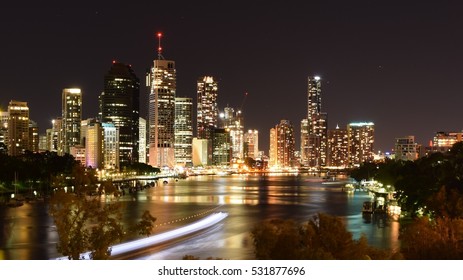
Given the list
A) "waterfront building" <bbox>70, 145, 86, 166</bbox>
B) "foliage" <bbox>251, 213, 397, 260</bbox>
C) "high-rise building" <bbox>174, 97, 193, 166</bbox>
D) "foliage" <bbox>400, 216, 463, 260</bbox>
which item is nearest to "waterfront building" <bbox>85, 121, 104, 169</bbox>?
"waterfront building" <bbox>70, 145, 86, 166</bbox>

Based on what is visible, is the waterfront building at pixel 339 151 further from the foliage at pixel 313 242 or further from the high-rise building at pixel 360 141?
the foliage at pixel 313 242

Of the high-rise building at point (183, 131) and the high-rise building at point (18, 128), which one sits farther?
the high-rise building at point (183, 131)

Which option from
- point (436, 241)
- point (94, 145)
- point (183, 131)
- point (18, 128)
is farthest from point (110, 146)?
point (436, 241)

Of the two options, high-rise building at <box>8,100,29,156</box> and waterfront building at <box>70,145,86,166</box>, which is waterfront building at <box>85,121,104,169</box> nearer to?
waterfront building at <box>70,145,86,166</box>

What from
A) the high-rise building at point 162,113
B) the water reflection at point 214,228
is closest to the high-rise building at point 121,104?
the high-rise building at point 162,113

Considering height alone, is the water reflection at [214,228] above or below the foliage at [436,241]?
below

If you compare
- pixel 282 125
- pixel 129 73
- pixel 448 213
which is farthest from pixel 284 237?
pixel 282 125
